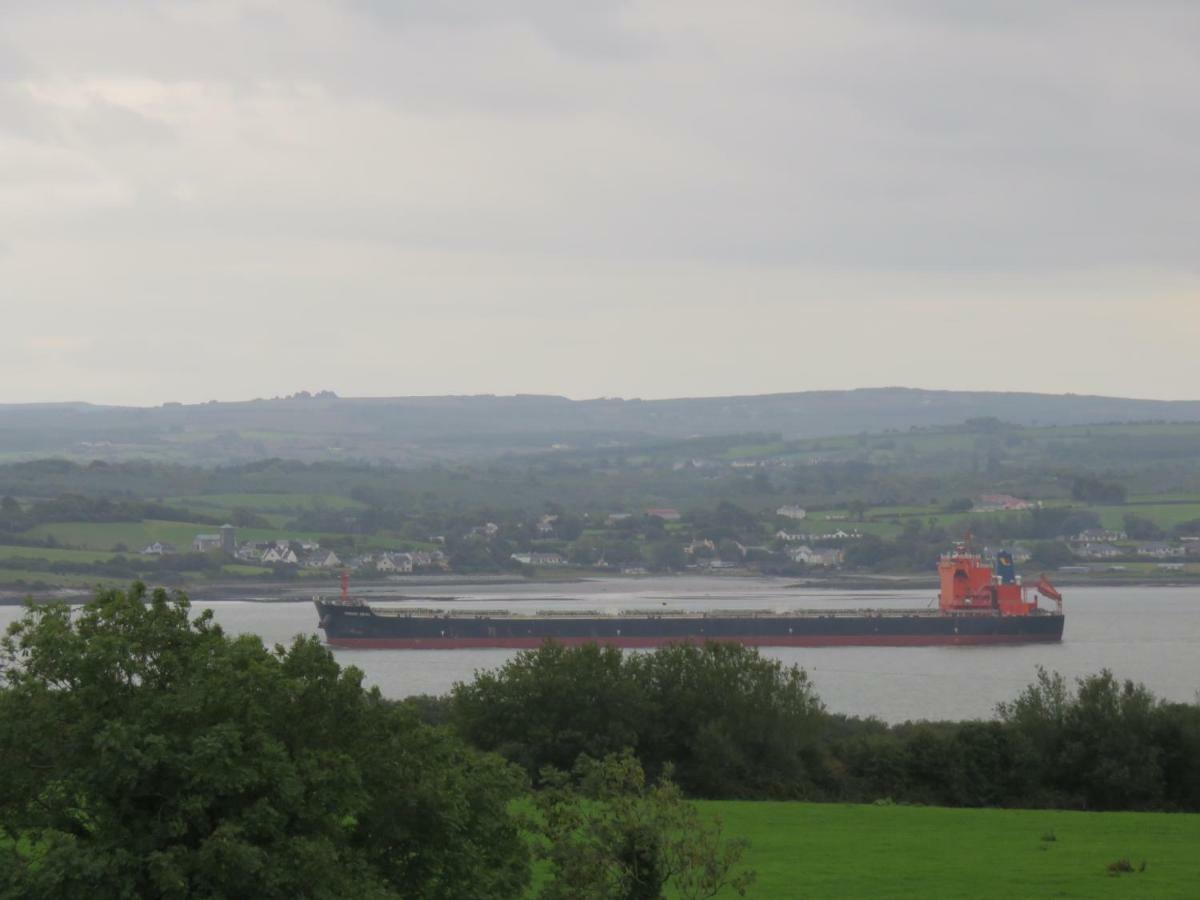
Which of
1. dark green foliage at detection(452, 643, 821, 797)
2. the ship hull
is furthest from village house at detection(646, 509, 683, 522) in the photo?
dark green foliage at detection(452, 643, 821, 797)

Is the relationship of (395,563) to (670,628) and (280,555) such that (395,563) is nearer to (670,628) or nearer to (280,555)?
(280,555)

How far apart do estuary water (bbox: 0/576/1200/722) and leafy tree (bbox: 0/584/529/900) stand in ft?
50.6

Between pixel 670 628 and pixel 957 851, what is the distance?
43.4m

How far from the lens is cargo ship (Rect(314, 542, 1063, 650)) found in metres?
60.8

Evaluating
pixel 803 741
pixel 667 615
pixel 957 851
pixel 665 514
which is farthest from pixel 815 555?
pixel 957 851

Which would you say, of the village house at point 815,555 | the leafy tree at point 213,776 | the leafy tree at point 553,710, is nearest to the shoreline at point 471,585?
the village house at point 815,555

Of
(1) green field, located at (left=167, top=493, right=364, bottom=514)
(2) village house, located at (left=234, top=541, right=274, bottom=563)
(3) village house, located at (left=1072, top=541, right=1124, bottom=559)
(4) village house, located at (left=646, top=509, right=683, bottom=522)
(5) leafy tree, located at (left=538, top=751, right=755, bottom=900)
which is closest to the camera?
(5) leafy tree, located at (left=538, top=751, right=755, bottom=900)

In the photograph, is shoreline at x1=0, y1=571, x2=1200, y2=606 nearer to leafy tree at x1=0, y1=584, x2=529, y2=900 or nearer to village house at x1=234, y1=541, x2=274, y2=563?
village house at x1=234, y1=541, x2=274, y2=563

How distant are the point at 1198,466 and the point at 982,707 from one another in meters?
146

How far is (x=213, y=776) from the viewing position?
1001 centimetres

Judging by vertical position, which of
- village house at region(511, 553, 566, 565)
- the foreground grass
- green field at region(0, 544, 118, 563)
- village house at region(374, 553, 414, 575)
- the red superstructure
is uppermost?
the foreground grass

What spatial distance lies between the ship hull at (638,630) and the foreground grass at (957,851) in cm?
3891

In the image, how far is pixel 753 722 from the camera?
25.7 meters

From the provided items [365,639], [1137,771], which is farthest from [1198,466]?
[1137,771]
